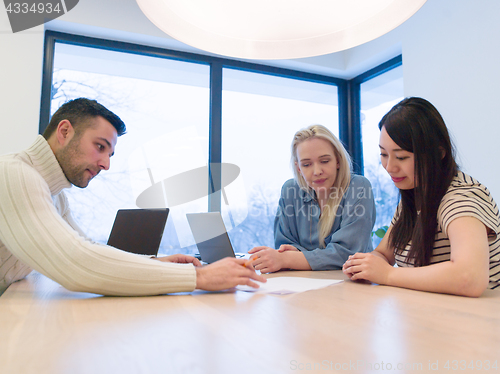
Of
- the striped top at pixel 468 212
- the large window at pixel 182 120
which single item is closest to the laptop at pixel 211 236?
the striped top at pixel 468 212

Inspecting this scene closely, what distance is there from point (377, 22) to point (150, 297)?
87 cm

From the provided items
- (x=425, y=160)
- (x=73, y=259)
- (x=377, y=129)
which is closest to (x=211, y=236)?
(x=73, y=259)

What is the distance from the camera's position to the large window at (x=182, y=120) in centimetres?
277

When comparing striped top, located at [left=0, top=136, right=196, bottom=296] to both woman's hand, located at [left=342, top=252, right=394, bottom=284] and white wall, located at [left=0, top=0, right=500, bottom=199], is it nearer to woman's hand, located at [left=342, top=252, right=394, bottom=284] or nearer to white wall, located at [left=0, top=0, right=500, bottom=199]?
woman's hand, located at [left=342, top=252, right=394, bottom=284]

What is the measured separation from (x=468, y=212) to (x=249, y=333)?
69cm

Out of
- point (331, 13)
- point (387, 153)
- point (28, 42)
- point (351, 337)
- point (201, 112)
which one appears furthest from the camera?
point (201, 112)

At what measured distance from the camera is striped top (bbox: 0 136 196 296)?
767 mm

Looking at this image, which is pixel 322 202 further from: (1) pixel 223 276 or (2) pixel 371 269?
(1) pixel 223 276

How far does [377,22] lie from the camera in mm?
910

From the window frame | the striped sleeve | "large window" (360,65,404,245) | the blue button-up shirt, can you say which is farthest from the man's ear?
the window frame

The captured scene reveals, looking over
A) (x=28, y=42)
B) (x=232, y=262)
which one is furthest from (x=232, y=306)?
(x=28, y=42)

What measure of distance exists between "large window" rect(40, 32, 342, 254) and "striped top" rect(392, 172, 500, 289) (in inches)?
86.9

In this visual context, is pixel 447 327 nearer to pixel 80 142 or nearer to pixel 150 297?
pixel 150 297

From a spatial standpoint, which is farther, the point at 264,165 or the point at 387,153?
the point at 264,165
